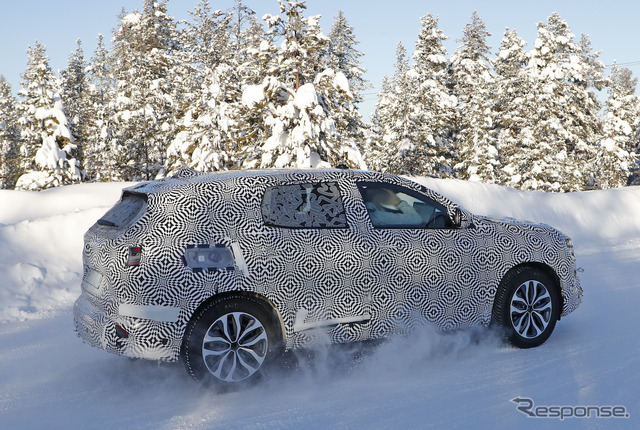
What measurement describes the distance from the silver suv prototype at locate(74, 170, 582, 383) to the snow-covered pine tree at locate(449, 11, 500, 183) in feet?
112

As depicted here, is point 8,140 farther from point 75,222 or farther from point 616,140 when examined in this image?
point 75,222

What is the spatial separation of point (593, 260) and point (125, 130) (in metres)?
39.3

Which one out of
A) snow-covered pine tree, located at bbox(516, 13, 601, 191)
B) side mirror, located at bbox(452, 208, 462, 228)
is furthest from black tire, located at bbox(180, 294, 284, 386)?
snow-covered pine tree, located at bbox(516, 13, 601, 191)

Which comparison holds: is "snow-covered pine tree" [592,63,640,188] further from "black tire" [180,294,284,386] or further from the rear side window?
"black tire" [180,294,284,386]

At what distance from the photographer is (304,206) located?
557 cm

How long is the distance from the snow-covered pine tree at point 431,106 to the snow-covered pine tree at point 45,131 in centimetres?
1981

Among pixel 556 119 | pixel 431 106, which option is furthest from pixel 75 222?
pixel 431 106

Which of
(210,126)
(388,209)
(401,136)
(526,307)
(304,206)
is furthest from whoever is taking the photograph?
(401,136)

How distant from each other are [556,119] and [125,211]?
36.8 meters

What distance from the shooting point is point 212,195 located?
533cm

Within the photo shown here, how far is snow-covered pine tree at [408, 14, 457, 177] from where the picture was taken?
3934 cm

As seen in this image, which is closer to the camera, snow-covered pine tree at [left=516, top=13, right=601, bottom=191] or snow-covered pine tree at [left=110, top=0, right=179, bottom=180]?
snow-covered pine tree at [left=516, top=13, right=601, bottom=191]

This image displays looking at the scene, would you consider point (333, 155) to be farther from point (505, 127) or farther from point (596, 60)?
point (596, 60)

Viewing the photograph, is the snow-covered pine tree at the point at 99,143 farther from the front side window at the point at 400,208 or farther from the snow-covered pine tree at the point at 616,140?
the front side window at the point at 400,208
